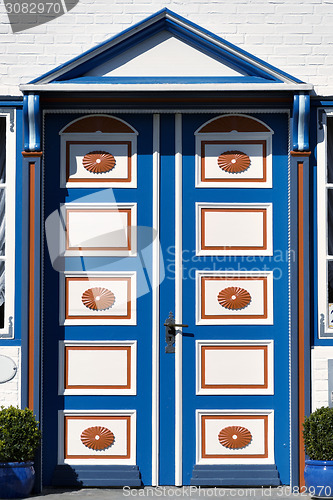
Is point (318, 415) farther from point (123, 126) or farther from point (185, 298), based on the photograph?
point (123, 126)

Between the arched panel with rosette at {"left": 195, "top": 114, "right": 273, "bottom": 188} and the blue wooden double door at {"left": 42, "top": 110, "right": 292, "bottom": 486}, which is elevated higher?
the arched panel with rosette at {"left": 195, "top": 114, "right": 273, "bottom": 188}

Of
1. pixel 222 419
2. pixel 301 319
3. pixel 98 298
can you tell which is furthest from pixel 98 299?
pixel 301 319

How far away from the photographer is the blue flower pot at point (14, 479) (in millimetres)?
7855

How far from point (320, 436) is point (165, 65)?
329cm

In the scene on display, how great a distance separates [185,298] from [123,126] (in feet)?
5.07

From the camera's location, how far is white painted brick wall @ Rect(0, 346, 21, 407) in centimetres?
843

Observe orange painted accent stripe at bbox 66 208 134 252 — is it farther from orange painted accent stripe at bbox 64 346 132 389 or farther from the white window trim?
orange painted accent stripe at bbox 64 346 132 389

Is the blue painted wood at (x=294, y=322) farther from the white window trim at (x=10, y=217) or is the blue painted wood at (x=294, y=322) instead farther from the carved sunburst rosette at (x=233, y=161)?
the white window trim at (x=10, y=217)

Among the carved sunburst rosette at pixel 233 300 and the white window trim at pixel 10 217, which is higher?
→ the white window trim at pixel 10 217

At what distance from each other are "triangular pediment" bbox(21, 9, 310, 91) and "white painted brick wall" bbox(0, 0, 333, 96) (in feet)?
0.64

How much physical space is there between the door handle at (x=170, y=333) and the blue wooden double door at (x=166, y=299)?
0.05ft

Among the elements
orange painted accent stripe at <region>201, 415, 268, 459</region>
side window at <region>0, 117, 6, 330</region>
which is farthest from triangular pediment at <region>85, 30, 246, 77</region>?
orange painted accent stripe at <region>201, 415, 268, 459</region>

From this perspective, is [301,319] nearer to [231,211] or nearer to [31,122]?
[231,211]

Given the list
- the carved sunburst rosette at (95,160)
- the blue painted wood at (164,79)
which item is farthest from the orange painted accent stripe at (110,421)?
the blue painted wood at (164,79)
